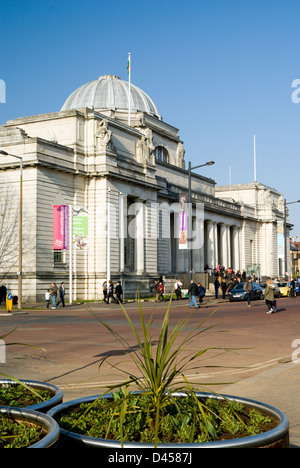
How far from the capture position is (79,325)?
2048 cm

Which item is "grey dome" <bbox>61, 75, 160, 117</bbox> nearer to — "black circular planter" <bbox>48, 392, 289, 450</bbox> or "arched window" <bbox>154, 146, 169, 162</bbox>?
"arched window" <bbox>154, 146, 169, 162</bbox>

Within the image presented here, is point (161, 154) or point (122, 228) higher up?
point (161, 154)

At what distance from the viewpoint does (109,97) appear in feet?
221

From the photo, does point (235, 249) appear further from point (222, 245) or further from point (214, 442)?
point (214, 442)

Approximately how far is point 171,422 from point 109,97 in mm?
66211

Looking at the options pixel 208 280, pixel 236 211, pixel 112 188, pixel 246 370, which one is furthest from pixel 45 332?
pixel 236 211

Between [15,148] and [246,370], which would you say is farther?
[15,148]

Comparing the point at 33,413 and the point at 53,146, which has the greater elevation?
the point at 53,146

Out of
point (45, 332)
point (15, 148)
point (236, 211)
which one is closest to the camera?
point (45, 332)

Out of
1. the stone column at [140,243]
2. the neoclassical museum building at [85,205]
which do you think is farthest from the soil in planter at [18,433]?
the stone column at [140,243]

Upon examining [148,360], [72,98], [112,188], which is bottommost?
[148,360]

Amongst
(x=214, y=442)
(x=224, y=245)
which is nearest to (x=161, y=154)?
(x=224, y=245)

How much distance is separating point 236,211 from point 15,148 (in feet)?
146

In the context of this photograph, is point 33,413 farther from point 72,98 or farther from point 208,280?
point 72,98
